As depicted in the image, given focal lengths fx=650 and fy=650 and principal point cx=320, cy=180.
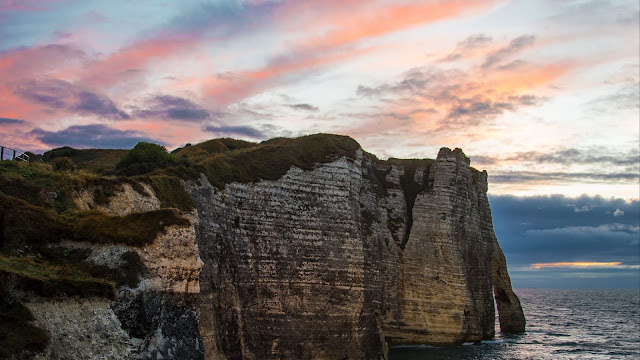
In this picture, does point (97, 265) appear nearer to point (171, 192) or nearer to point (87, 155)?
point (171, 192)

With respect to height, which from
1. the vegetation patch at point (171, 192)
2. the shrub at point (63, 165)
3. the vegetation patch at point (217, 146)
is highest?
the vegetation patch at point (217, 146)

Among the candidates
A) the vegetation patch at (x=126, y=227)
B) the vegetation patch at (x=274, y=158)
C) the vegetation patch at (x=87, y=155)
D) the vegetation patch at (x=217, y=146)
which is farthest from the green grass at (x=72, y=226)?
the vegetation patch at (x=87, y=155)

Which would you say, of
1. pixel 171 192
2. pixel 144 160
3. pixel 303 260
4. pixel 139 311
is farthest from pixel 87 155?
pixel 139 311

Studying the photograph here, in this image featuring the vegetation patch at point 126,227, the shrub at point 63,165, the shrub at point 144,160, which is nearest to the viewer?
the vegetation patch at point 126,227

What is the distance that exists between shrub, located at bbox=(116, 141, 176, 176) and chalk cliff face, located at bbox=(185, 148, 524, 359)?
11.3 feet

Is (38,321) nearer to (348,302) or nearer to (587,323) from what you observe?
(348,302)

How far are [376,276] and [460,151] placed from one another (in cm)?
1783

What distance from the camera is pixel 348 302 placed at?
45.2 m

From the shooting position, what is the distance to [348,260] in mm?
46156

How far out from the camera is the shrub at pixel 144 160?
40.5m

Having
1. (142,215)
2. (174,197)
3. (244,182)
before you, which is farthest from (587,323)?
(142,215)

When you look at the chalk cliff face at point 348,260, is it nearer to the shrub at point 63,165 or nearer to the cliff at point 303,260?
the cliff at point 303,260

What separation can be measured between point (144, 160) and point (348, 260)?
1563 cm

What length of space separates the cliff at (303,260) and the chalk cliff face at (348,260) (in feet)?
0.34
